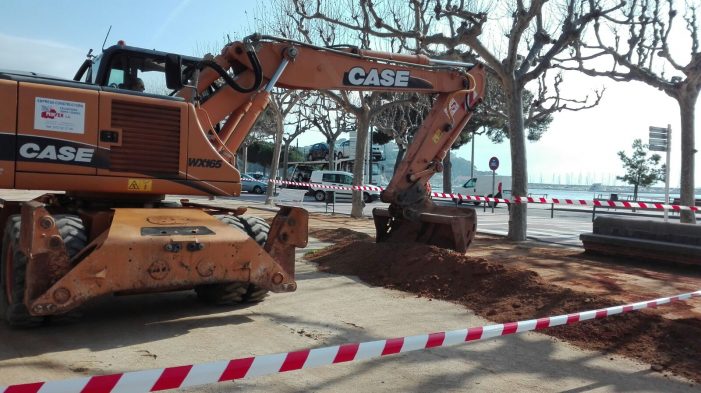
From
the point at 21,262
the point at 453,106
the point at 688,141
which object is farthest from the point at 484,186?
the point at 21,262

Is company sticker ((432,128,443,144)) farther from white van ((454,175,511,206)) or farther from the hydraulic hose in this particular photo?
white van ((454,175,511,206))

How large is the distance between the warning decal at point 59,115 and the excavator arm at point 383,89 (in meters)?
1.34

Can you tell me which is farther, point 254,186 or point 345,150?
point 345,150

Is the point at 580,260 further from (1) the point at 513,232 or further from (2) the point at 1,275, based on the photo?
(2) the point at 1,275

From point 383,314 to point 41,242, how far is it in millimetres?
3610

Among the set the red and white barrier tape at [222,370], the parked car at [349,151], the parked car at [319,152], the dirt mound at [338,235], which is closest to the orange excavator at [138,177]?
the red and white barrier tape at [222,370]

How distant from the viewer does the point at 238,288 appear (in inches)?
267

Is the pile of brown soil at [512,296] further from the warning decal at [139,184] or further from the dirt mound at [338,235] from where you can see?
the warning decal at [139,184]

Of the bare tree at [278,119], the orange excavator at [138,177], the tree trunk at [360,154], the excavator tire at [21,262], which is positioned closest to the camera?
the orange excavator at [138,177]

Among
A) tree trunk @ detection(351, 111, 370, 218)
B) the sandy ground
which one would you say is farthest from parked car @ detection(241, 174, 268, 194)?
the sandy ground

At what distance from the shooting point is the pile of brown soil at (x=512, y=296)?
215 inches

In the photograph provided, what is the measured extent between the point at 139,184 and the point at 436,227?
5332 mm

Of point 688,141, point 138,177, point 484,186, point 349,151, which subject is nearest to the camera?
point 138,177

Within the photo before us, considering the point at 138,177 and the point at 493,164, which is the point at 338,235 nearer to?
the point at 138,177
